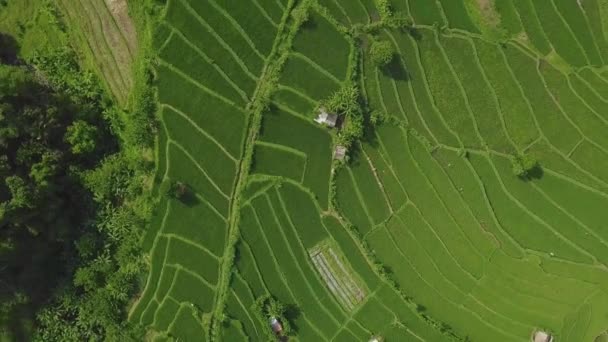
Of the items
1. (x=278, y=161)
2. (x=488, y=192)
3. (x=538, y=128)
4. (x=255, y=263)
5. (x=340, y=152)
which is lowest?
(x=255, y=263)

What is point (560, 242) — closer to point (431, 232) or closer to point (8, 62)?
point (431, 232)

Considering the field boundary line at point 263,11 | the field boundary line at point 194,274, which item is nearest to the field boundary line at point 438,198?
the field boundary line at point 263,11

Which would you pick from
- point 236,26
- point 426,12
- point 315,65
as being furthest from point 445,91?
point 236,26

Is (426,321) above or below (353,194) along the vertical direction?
below

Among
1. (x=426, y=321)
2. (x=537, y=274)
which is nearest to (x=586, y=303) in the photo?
(x=537, y=274)

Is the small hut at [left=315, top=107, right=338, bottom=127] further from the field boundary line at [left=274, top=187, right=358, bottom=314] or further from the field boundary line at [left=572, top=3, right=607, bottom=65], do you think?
the field boundary line at [left=572, top=3, right=607, bottom=65]

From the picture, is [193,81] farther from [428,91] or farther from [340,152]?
[428,91]
